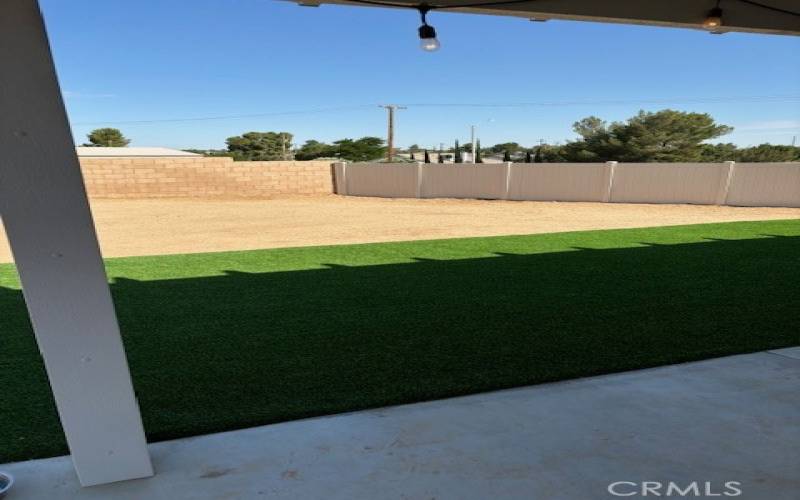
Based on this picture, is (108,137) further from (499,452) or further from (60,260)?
(499,452)

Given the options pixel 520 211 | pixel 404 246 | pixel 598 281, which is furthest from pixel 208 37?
pixel 598 281

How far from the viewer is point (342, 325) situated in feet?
12.8

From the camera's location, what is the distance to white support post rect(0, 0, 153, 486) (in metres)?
1.51

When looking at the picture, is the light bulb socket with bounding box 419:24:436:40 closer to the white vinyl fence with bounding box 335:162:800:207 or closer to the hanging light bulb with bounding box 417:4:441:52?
the hanging light bulb with bounding box 417:4:441:52

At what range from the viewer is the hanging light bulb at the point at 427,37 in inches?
142

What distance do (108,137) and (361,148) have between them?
2733 cm

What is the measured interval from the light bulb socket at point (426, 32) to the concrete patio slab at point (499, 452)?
2676 millimetres

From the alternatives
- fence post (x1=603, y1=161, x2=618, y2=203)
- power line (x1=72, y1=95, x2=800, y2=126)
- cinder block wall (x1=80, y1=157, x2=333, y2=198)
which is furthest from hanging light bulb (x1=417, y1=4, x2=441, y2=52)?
power line (x1=72, y1=95, x2=800, y2=126)

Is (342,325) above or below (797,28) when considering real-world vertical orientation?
below

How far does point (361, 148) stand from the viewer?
48500 mm

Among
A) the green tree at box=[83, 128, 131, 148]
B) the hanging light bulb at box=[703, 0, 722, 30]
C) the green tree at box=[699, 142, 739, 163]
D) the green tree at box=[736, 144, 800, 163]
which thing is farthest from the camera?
the green tree at box=[83, 128, 131, 148]

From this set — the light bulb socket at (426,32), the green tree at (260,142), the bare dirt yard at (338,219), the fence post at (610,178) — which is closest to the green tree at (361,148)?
the green tree at (260,142)

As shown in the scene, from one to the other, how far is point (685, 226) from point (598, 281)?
6789mm

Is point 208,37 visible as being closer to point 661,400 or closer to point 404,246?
point 404,246
